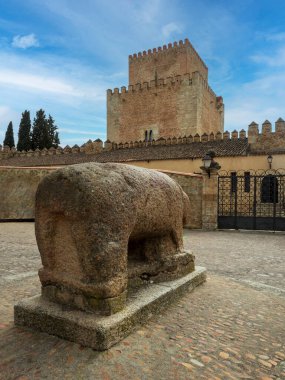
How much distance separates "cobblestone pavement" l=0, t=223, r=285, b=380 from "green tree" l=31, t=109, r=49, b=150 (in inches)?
1558

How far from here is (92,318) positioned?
2314mm

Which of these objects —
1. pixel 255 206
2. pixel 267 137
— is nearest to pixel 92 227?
pixel 255 206

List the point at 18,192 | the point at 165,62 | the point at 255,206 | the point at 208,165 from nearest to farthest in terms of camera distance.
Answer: the point at 255,206 → the point at 208,165 → the point at 18,192 → the point at 165,62

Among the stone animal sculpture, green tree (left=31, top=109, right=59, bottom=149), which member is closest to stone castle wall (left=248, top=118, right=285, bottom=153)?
the stone animal sculpture

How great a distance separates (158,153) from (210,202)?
514 inches

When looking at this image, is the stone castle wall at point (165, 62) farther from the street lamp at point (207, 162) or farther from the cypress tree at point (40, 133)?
the street lamp at point (207, 162)

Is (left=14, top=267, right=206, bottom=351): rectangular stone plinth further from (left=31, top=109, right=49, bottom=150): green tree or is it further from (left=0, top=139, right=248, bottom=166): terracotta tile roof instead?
(left=31, top=109, right=49, bottom=150): green tree

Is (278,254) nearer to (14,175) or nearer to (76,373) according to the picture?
(76,373)

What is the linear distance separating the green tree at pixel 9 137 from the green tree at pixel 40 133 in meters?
2.88

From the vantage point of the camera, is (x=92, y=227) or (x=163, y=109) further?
(x=163, y=109)

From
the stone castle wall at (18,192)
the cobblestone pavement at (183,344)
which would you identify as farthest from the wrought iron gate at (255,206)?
the cobblestone pavement at (183,344)

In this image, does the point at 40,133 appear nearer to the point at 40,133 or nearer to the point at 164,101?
the point at 40,133

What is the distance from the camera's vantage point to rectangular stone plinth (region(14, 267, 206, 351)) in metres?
2.21

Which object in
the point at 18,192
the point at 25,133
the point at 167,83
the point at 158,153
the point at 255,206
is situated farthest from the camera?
the point at 25,133
